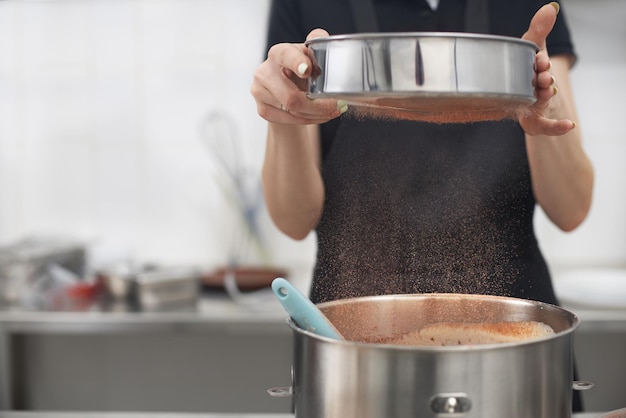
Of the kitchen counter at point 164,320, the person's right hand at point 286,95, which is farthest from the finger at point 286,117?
the kitchen counter at point 164,320

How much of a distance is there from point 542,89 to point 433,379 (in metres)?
0.34

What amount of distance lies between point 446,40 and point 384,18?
756 mm

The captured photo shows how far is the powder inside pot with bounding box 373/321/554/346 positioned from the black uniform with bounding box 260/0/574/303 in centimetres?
24

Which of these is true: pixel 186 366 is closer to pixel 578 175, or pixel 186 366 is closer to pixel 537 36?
pixel 578 175

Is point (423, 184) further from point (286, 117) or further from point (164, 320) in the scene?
point (164, 320)

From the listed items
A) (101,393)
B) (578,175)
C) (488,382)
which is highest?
(578,175)

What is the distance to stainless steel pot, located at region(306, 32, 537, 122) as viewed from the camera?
2.04 ft

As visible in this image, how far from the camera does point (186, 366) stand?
7.18 feet

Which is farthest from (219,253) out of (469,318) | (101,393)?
(469,318)

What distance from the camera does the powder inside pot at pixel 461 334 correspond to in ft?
2.68

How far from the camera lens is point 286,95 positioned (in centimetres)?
84

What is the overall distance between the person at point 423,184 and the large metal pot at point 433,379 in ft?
1.42

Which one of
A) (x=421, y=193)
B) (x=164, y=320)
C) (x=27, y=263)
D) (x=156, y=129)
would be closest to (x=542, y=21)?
(x=421, y=193)

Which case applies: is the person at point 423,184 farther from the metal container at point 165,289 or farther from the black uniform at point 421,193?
the metal container at point 165,289
